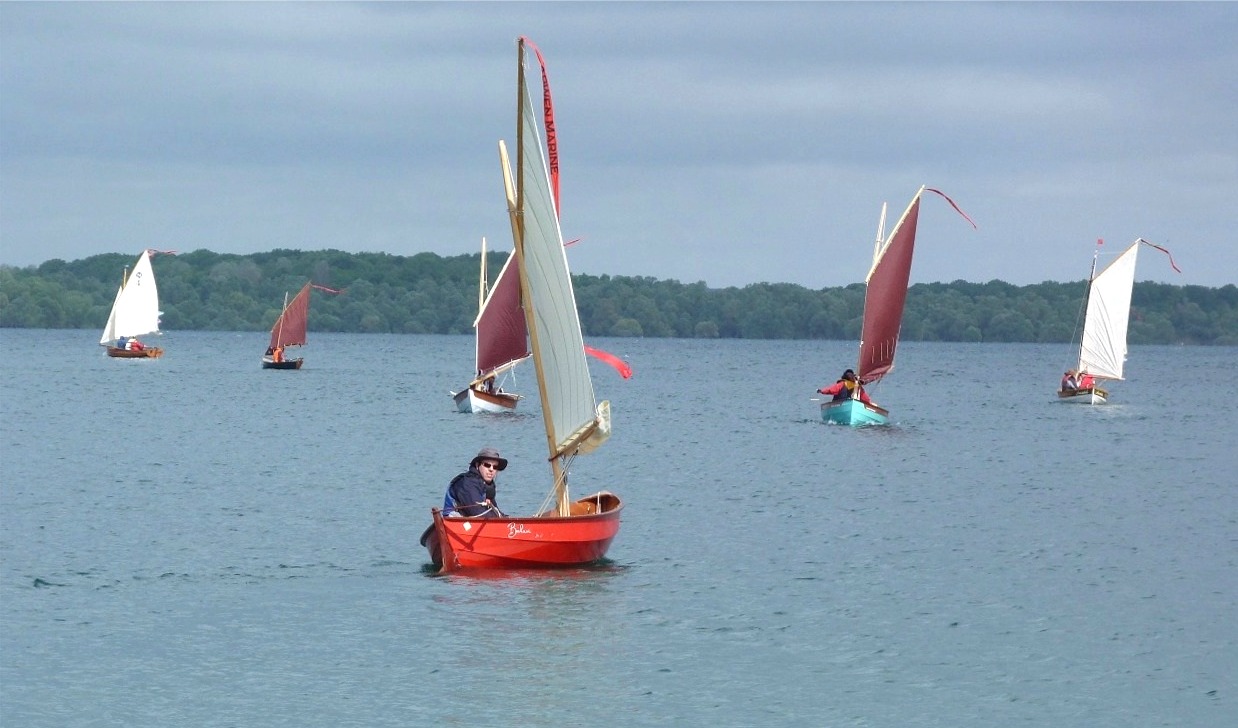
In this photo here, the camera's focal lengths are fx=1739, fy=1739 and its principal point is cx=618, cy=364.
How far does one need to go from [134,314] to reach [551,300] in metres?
115

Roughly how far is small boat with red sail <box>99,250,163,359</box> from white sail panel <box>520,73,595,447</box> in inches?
4087

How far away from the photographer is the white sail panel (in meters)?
27.5

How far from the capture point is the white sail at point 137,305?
131m

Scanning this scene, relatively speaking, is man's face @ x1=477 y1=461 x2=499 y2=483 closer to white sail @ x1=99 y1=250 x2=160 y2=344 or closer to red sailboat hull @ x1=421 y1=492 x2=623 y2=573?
red sailboat hull @ x1=421 y1=492 x2=623 y2=573

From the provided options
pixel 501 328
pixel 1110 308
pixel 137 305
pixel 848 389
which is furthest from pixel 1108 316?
pixel 137 305

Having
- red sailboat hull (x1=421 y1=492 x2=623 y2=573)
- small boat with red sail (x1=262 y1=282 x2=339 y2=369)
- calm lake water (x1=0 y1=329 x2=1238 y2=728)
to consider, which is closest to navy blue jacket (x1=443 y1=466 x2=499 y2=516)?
red sailboat hull (x1=421 y1=492 x2=623 y2=573)

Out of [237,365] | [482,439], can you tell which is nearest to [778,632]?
[482,439]

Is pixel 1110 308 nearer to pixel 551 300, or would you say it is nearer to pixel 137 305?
pixel 551 300

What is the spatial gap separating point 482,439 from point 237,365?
92.8 metres

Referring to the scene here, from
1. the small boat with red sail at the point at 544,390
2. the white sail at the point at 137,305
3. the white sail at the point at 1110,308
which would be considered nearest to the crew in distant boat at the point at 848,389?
the white sail at the point at 1110,308

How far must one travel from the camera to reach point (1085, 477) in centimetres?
5350

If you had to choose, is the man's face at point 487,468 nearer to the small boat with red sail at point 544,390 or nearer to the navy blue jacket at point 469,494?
the navy blue jacket at point 469,494

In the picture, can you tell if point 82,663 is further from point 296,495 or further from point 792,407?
point 792,407

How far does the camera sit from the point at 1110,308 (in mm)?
89125
